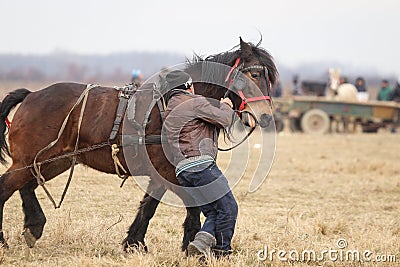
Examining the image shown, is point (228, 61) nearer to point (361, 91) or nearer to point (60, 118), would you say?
point (60, 118)

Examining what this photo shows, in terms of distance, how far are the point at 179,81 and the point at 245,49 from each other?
701mm

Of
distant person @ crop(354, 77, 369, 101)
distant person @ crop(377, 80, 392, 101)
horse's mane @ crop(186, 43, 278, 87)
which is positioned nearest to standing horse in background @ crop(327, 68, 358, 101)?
distant person @ crop(354, 77, 369, 101)

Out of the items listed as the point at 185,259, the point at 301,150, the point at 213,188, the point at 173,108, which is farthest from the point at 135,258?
the point at 301,150

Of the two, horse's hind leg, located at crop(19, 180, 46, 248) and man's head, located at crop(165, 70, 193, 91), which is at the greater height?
man's head, located at crop(165, 70, 193, 91)

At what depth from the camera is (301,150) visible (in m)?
17.2

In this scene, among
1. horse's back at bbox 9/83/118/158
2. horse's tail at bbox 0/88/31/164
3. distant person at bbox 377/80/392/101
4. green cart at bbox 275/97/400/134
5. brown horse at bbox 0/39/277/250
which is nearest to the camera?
brown horse at bbox 0/39/277/250

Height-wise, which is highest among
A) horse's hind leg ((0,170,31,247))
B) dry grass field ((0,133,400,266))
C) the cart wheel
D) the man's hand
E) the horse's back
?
the man's hand

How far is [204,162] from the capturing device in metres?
5.62

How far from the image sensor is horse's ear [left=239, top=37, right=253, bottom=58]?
608 cm

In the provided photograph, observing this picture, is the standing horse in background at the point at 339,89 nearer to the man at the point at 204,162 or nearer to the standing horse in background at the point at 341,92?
the standing horse in background at the point at 341,92


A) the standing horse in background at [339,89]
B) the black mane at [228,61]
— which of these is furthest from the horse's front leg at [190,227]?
the standing horse in background at [339,89]

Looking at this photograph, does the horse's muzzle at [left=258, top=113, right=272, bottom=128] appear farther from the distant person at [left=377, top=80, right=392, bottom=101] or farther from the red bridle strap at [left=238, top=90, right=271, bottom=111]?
the distant person at [left=377, top=80, right=392, bottom=101]

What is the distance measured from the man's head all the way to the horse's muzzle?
783 mm

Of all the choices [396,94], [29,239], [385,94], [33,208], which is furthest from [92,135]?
[385,94]
